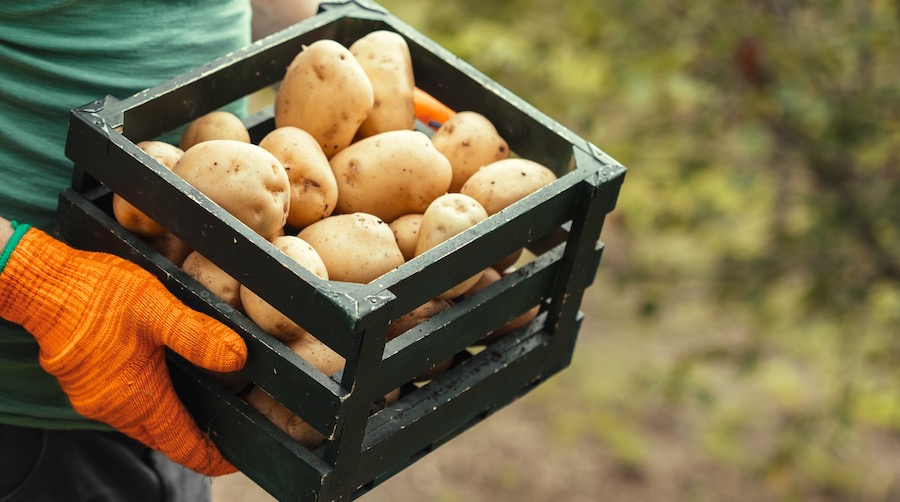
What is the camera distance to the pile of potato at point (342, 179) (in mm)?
1432

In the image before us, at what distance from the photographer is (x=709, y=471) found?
11.8 ft

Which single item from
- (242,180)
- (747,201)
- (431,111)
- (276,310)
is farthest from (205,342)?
(747,201)

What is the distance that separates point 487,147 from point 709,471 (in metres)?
2.21

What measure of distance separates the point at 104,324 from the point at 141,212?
0.52 feet

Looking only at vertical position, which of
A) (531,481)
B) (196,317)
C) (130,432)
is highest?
(196,317)

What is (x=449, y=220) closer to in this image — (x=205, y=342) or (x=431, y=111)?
(x=205, y=342)

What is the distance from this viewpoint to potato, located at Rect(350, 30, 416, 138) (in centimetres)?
171

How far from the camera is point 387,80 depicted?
5.59 ft

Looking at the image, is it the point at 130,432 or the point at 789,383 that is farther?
the point at 789,383

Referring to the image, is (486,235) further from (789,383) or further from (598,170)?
(789,383)

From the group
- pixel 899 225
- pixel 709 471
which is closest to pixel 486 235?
pixel 899 225

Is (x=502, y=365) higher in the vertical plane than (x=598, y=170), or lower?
lower

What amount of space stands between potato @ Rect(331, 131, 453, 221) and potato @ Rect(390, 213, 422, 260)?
4 cm

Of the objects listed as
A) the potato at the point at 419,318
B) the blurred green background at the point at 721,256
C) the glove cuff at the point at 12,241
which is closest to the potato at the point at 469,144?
the potato at the point at 419,318
